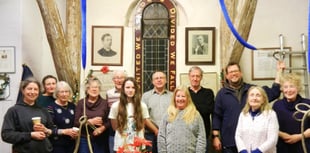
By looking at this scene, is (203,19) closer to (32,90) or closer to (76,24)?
(76,24)

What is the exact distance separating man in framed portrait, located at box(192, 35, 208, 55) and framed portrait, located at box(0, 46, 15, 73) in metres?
2.35

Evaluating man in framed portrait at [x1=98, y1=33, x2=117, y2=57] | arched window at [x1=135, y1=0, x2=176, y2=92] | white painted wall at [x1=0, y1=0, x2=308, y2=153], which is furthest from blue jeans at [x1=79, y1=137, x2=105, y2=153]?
man in framed portrait at [x1=98, y1=33, x2=117, y2=57]

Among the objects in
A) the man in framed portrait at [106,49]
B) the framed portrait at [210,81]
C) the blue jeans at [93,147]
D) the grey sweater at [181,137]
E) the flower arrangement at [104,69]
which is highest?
the man in framed portrait at [106,49]

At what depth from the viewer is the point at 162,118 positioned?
11.0 feet

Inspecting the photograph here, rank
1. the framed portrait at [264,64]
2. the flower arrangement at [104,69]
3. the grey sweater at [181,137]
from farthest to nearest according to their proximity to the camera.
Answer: the flower arrangement at [104,69]
the framed portrait at [264,64]
the grey sweater at [181,137]

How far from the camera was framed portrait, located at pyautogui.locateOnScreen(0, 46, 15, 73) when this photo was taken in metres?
4.39

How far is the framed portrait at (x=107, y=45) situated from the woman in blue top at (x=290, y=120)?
8.76 ft

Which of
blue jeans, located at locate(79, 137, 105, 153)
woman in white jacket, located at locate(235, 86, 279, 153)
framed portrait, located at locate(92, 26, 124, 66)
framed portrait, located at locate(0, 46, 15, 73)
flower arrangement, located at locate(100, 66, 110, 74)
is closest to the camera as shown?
woman in white jacket, located at locate(235, 86, 279, 153)

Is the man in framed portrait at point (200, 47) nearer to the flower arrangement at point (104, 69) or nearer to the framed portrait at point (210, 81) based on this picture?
the framed portrait at point (210, 81)

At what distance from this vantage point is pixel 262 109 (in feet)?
9.71

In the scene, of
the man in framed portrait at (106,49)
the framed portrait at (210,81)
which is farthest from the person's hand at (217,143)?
the man in framed portrait at (106,49)

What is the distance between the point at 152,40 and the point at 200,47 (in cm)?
69

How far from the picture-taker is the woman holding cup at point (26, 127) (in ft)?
9.36

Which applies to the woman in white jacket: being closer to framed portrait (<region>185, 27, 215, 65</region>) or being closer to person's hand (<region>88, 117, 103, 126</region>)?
person's hand (<region>88, 117, 103, 126</region>)
